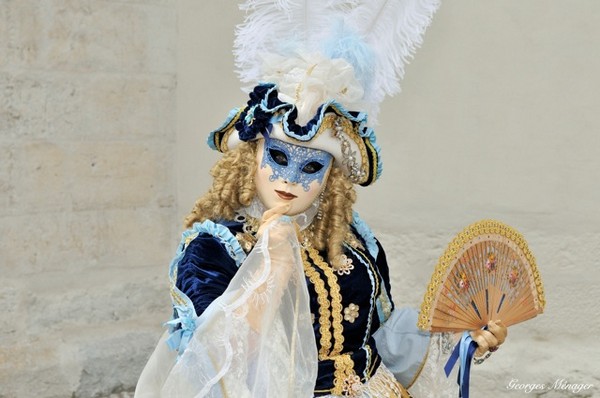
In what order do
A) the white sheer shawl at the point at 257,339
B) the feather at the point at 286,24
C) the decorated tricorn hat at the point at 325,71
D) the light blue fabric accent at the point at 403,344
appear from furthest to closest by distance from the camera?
the light blue fabric accent at the point at 403,344
the feather at the point at 286,24
the decorated tricorn hat at the point at 325,71
the white sheer shawl at the point at 257,339

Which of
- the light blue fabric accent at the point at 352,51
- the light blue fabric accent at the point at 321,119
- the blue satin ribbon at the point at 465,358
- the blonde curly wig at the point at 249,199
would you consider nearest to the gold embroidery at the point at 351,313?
the blonde curly wig at the point at 249,199

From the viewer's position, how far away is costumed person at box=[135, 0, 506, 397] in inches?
85.0

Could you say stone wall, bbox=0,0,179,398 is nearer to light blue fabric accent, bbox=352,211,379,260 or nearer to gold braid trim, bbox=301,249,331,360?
light blue fabric accent, bbox=352,211,379,260

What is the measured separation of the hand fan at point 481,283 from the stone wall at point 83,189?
5.75 ft

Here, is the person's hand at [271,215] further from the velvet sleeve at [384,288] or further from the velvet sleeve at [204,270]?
the velvet sleeve at [384,288]

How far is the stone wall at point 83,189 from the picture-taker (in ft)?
11.9

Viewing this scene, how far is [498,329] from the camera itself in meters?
2.40

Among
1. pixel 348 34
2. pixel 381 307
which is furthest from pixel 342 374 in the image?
pixel 348 34

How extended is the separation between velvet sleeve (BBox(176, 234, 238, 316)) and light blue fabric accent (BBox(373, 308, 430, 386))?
48 centimetres

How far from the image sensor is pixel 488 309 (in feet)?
7.94

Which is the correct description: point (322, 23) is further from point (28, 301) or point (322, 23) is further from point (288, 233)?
point (28, 301)

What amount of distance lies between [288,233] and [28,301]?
1.73m

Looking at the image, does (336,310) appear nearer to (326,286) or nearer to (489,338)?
(326,286)

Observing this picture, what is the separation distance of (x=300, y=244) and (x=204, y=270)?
30cm
